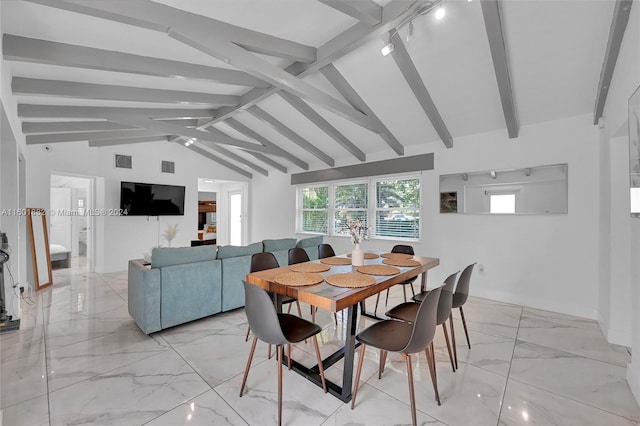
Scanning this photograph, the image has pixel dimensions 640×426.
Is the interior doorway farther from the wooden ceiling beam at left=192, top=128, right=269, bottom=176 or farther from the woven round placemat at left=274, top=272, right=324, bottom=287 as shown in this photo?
the woven round placemat at left=274, top=272, right=324, bottom=287

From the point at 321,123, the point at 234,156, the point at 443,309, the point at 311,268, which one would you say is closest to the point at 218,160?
the point at 234,156

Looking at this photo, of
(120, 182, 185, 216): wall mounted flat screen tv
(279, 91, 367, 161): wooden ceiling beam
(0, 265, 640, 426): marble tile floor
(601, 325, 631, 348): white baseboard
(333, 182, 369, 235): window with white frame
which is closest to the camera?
(0, 265, 640, 426): marble tile floor

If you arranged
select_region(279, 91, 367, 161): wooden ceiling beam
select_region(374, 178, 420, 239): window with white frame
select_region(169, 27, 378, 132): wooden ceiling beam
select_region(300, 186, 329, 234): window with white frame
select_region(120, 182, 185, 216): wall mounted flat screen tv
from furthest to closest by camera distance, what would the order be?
1. select_region(300, 186, 329, 234): window with white frame
2. select_region(120, 182, 185, 216): wall mounted flat screen tv
3. select_region(374, 178, 420, 239): window with white frame
4. select_region(279, 91, 367, 161): wooden ceiling beam
5. select_region(169, 27, 378, 132): wooden ceiling beam

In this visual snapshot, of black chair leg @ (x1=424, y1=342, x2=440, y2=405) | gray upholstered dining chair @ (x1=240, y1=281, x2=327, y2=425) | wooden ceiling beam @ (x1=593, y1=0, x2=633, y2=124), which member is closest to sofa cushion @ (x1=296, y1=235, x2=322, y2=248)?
gray upholstered dining chair @ (x1=240, y1=281, x2=327, y2=425)

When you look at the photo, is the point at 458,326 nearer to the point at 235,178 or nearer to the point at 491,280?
the point at 491,280

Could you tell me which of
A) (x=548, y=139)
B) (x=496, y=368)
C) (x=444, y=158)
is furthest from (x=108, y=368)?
(x=548, y=139)

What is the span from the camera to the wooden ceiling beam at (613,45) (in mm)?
2070

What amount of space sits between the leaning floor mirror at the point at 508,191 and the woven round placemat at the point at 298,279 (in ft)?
9.94

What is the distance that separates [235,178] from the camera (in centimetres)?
762

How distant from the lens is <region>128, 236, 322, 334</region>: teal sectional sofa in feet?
8.79

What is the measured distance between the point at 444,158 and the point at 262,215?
4943 mm

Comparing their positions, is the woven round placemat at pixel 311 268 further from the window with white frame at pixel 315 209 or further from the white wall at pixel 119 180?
the white wall at pixel 119 180

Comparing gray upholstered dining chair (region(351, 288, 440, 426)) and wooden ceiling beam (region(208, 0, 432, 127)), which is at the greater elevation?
wooden ceiling beam (region(208, 0, 432, 127))

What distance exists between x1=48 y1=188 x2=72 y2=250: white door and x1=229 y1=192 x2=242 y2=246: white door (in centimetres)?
402
